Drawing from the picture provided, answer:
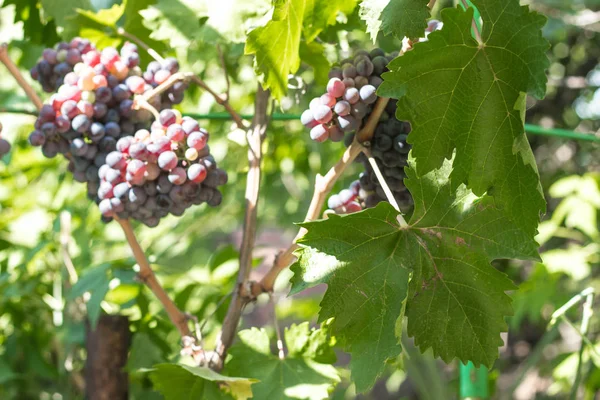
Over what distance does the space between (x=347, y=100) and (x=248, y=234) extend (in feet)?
0.93

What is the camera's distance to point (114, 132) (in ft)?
3.20

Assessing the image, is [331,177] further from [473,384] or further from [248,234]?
[473,384]

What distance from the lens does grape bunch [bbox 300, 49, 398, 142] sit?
842 mm

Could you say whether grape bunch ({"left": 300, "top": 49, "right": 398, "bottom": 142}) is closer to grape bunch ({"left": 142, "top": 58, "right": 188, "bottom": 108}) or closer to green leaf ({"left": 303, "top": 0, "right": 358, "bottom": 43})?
green leaf ({"left": 303, "top": 0, "right": 358, "bottom": 43})

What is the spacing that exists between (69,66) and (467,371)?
803 mm

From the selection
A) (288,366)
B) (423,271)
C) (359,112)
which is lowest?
(288,366)

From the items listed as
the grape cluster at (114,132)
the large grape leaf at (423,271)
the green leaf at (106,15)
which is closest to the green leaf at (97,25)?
the green leaf at (106,15)

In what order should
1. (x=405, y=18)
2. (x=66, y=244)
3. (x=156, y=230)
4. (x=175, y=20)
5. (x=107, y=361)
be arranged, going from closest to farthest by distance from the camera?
(x=405, y=18) → (x=175, y=20) → (x=107, y=361) → (x=66, y=244) → (x=156, y=230)

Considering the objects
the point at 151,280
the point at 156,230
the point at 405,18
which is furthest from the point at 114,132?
the point at 156,230

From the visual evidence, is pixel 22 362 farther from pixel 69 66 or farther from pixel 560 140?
pixel 560 140

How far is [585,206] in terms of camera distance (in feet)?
6.70

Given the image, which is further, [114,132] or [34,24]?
[34,24]

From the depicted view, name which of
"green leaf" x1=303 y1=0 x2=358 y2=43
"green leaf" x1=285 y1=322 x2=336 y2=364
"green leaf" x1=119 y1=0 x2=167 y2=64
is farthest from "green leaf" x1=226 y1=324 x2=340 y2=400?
"green leaf" x1=119 y1=0 x2=167 y2=64

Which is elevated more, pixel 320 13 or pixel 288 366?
pixel 320 13
